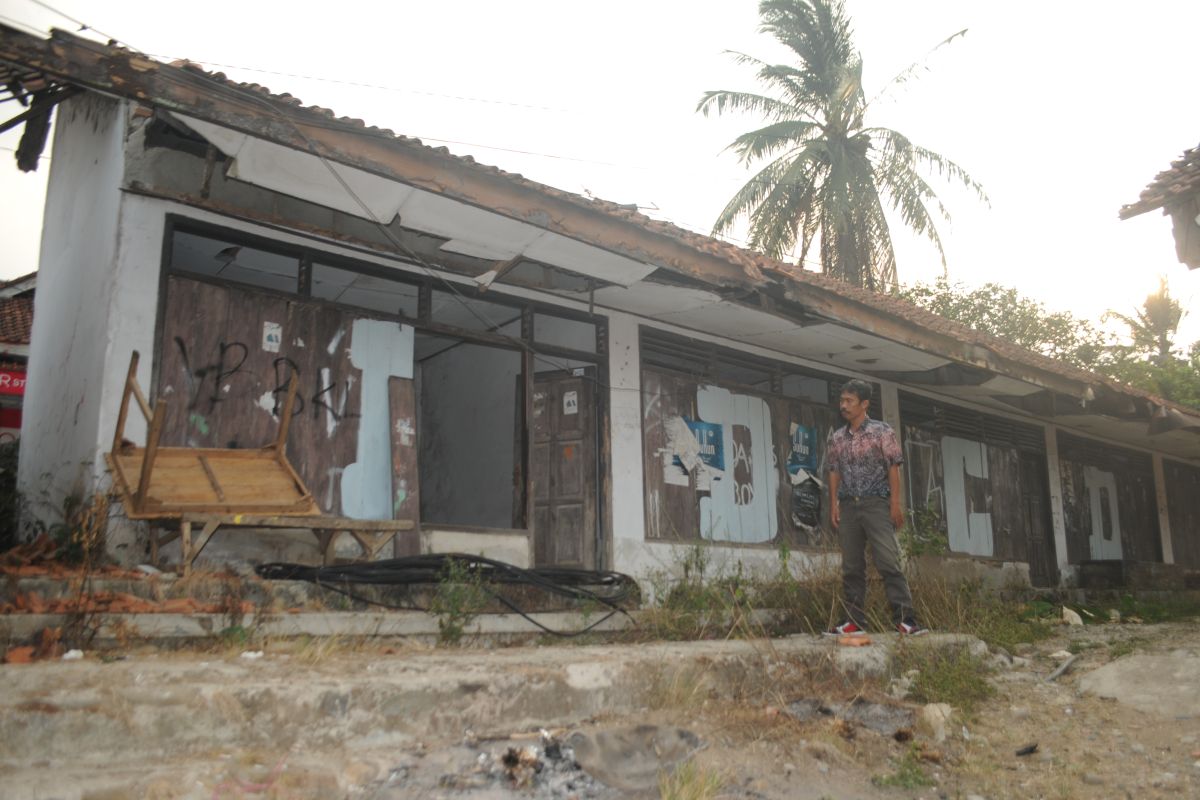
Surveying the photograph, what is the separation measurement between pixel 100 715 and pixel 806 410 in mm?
8880

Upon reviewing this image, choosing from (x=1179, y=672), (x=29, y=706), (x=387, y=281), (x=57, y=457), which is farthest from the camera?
(x=387, y=281)

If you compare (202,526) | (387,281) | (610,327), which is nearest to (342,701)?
(202,526)

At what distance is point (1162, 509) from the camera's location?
663 inches

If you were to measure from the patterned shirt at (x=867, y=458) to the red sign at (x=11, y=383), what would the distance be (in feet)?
51.5

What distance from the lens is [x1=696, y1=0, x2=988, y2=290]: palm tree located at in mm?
20469

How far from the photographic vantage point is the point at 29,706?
2.82m

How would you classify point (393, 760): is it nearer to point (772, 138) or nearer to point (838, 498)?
point (838, 498)

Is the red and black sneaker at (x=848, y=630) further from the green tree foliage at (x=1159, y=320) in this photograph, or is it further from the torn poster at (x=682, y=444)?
the green tree foliage at (x=1159, y=320)

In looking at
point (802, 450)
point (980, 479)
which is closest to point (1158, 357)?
point (980, 479)

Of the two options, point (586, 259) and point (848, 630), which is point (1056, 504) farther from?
point (586, 259)

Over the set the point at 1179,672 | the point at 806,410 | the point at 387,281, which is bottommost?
the point at 1179,672

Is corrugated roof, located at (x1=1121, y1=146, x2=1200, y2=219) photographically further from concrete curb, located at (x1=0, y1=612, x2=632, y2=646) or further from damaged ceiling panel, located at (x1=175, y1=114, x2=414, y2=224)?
damaged ceiling panel, located at (x1=175, y1=114, x2=414, y2=224)

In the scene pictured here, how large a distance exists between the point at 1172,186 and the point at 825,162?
1455 centimetres

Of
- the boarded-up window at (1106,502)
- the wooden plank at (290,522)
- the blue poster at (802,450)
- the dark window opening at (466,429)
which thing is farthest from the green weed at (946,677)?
the boarded-up window at (1106,502)
